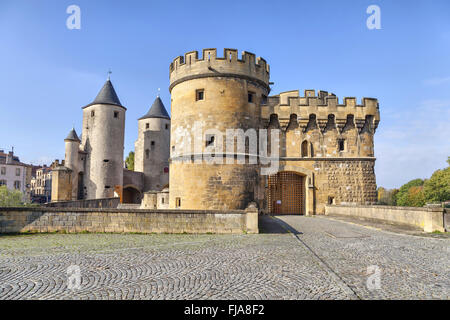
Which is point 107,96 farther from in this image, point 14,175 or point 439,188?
point 439,188

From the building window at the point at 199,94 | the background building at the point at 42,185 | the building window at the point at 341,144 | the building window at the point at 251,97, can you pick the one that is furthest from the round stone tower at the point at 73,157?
the background building at the point at 42,185

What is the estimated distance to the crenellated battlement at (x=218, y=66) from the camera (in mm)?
17938

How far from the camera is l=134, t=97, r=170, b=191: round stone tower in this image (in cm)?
4219

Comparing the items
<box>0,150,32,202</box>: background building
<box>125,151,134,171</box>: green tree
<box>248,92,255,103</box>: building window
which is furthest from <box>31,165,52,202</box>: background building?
<box>248,92,255,103</box>: building window

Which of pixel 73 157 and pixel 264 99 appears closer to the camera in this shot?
pixel 264 99

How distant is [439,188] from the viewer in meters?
50.3

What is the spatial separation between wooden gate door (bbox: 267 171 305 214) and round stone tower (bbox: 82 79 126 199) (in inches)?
871

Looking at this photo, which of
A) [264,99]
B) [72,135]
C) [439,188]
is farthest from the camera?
[439,188]

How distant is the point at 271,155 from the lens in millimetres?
20031

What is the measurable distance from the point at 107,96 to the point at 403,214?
3404 centimetres

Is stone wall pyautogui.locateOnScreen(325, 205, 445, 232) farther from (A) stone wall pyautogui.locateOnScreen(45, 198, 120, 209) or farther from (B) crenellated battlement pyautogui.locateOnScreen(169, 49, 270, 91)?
(A) stone wall pyautogui.locateOnScreen(45, 198, 120, 209)

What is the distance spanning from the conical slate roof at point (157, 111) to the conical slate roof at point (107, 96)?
5887mm

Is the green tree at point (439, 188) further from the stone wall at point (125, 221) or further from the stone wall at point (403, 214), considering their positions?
the stone wall at point (125, 221)

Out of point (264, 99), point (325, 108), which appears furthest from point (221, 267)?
point (325, 108)
